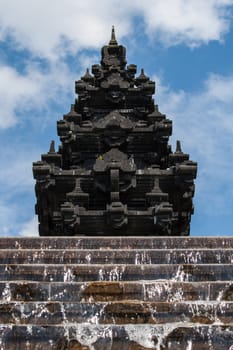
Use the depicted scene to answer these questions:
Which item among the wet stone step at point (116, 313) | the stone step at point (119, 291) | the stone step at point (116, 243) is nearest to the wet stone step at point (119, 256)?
the stone step at point (116, 243)

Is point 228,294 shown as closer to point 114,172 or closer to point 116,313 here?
point 116,313

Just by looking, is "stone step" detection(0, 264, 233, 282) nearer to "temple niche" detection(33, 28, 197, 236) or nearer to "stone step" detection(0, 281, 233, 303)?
"stone step" detection(0, 281, 233, 303)

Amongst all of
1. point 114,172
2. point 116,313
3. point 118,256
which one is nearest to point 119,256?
point 118,256

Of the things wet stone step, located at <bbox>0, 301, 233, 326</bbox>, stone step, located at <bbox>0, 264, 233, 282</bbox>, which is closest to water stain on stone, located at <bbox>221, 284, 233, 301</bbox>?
wet stone step, located at <bbox>0, 301, 233, 326</bbox>

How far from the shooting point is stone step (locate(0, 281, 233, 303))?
931 cm

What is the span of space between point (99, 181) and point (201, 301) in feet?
38.6

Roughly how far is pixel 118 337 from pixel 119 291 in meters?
1.18

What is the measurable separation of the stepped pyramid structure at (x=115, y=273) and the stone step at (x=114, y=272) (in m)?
0.01

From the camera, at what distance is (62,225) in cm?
1995

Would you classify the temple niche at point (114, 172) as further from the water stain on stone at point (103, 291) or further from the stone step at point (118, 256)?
the water stain on stone at point (103, 291)

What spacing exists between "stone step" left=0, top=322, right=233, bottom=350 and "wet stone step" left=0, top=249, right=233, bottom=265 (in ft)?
9.27

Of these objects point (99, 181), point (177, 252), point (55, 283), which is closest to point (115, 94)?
point (99, 181)

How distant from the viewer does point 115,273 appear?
10.2 m

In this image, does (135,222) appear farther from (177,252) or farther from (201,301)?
(201,301)
